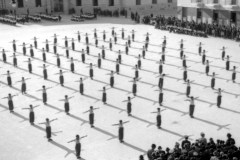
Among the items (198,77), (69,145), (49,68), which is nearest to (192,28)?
(198,77)

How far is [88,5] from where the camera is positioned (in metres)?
58.4

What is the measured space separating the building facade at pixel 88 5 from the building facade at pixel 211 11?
10532 mm

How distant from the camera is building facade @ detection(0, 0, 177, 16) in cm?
5578

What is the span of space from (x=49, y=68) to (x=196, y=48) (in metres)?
13.7

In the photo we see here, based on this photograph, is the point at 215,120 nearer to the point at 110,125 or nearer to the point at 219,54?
the point at 110,125

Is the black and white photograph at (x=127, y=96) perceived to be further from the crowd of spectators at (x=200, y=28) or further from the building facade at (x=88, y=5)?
the building facade at (x=88, y=5)

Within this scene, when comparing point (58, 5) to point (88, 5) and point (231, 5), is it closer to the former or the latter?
point (88, 5)

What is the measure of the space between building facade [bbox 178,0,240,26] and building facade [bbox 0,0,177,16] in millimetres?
10532

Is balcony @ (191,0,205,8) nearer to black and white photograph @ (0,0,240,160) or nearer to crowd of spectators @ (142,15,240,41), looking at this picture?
black and white photograph @ (0,0,240,160)

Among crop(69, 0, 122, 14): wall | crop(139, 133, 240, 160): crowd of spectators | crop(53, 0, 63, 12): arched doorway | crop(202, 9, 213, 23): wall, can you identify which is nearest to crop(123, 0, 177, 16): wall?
crop(69, 0, 122, 14): wall

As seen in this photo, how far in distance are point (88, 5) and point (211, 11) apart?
69.9ft

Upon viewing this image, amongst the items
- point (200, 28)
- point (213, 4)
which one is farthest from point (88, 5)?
point (200, 28)

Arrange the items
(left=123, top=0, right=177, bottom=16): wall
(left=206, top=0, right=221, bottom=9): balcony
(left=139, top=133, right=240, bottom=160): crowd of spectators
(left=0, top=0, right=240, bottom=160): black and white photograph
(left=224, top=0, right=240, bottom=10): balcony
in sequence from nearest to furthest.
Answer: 1. (left=139, top=133, right=240, bottom=160): crowd of spectators
2. (left=0, top=0, right=240, bottom=160): black and white photograph
3. (left=224, top=0, right=240, bottom=10): balcony
4. (left=206, top=0, right=221, bottom=9): balcony
5. (left=123, top=0, right=177, bottom=16): wall

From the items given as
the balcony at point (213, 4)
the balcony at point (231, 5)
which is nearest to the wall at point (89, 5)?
the balcony at point (213, 4)
